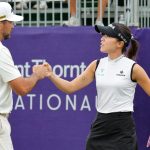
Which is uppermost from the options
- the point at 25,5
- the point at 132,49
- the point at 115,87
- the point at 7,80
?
the point at 25,5

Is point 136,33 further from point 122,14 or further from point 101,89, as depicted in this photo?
point 101,89

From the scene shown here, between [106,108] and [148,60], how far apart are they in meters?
1.60

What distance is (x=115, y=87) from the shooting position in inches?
220

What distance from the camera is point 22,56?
286 inches

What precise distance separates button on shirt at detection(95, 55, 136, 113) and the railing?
2.01 metres

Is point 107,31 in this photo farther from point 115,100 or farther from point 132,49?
point 115,100

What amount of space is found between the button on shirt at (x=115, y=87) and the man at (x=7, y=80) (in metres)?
0.58

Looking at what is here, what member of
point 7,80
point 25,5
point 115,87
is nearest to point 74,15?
point 25,5

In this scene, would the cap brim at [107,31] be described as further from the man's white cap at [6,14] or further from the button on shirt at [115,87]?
the man's white cap at [6,14]

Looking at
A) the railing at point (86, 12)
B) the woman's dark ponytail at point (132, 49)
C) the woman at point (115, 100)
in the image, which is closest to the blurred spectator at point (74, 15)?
the railing at point (86, 12)

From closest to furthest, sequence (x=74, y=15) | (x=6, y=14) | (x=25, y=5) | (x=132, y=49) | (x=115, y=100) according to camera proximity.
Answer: (x=6, y=14), (x=115, y=100), (x=132, y=49), (x=74, y=15), (x=25, y=5)

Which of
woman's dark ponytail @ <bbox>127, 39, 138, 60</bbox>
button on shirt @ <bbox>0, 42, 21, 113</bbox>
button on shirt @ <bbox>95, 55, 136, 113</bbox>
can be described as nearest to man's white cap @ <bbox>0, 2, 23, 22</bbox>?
button on shirt @ <bbox>0, 42, 21, 113</bbox>

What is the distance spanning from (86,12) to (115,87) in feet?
8.18

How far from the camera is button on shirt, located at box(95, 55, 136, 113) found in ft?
18.3
